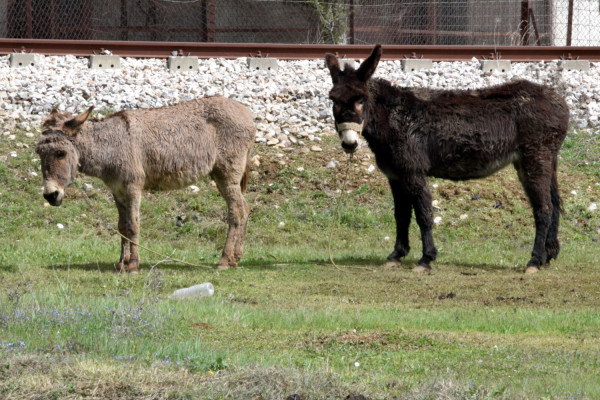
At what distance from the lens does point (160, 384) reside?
5.60 metres

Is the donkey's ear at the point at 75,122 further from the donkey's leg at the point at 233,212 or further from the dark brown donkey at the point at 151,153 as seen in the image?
the donkey's leg at the point at 233,212

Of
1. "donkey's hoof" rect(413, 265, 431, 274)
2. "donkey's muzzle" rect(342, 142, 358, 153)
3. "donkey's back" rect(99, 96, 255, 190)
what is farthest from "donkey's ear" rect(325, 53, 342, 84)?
"donkey's hoof" rect(413, 265, 431, 274)

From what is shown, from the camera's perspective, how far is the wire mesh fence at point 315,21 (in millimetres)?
22266

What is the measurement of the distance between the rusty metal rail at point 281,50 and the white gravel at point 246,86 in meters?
0.22

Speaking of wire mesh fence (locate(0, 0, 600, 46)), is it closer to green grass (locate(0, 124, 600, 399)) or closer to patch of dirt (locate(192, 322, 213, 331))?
green grass (locate(0, 124, 600, 399))

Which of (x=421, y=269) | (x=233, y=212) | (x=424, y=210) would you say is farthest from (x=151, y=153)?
(x=421, y=269)

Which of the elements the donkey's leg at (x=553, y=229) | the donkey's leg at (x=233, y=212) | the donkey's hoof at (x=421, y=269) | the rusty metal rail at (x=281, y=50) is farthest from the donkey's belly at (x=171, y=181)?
the rusty metal rail at (x=281, y=50)

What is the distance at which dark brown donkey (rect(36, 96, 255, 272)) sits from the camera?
10.5m

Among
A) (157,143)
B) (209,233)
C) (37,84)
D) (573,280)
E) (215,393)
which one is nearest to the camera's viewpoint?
(215,393)

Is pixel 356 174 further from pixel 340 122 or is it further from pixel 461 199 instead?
pixel 340 122

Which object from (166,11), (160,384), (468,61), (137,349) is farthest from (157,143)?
(166,11)

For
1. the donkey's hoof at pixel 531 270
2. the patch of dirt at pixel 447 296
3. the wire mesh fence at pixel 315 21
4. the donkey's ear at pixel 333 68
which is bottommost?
the donkey's hoof at pixel 531 270

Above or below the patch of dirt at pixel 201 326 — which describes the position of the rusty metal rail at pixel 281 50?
above

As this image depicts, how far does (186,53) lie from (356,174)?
17.4 ft
